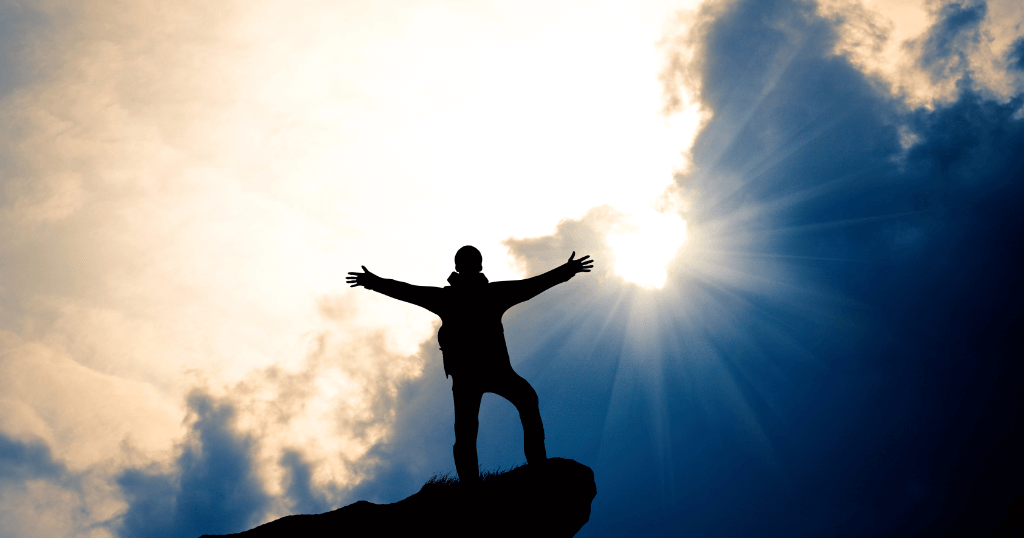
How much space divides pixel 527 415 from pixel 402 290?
2.64 meters

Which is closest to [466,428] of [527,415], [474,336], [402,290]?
[527,415]

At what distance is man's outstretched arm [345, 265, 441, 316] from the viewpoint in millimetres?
8680

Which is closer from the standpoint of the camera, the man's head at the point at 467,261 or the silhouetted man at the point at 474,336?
the silhouetted man at the point at 474,336

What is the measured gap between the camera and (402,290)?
28.8 ft

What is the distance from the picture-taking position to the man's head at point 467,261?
8867 mm

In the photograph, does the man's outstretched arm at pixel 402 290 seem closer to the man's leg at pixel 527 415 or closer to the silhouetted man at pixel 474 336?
the silhouetted man at pixel 474 336

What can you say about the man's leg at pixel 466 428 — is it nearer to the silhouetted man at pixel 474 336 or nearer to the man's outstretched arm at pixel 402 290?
the silhouetted man at pixel 474 336

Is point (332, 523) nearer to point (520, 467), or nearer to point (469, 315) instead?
point (520, 467)

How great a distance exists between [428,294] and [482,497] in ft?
9.89

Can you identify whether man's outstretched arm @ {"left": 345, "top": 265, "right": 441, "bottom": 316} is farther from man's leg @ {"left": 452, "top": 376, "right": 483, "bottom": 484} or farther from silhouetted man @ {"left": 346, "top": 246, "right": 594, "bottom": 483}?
man's leg @ {"left": 452, "top": 376, "right": 483, "bottom": 484}

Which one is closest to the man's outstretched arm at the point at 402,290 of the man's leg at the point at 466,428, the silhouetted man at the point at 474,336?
the silhouetted man at the point at 474,336

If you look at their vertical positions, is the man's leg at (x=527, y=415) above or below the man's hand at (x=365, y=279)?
below

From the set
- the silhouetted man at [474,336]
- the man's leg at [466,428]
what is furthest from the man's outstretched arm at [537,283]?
the man's leg at [466,428]

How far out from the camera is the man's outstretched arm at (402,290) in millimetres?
8680
